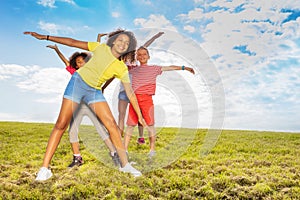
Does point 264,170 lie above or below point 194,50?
below

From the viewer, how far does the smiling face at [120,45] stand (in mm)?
5105

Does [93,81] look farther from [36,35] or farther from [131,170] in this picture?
[131,170]

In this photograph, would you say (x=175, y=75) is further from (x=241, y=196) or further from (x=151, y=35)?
(x=241, y=196)

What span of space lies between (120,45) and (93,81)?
0.71 meters

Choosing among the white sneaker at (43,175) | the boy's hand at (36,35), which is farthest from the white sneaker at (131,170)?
the boy's hand at (36,35)

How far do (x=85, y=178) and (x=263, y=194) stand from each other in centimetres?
260

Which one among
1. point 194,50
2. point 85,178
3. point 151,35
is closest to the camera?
point 85,178

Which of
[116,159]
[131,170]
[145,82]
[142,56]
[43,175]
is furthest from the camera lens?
[145,82]

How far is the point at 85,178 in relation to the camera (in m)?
4.97

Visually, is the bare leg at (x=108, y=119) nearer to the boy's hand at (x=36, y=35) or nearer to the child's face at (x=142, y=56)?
the boy's hand at (x=36, y=35)

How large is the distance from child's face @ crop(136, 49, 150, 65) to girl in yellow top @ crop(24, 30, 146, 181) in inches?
43.6

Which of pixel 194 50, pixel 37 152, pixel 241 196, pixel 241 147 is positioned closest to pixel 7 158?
pixel 37 152

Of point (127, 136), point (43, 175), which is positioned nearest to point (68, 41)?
point (43, 175)

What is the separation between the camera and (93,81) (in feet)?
16.5
